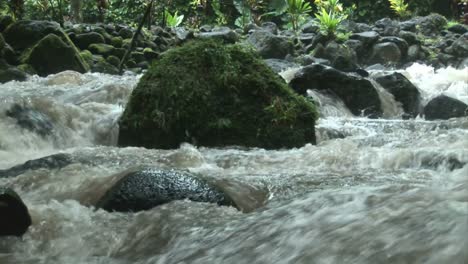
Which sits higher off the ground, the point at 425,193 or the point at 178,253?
the point at 425,193

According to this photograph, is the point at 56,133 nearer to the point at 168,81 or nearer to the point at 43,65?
the point at 168,81

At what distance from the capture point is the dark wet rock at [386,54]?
53.3 feet

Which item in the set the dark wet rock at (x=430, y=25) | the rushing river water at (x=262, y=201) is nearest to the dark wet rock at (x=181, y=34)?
the dark wet rock at (x=430, y=25)

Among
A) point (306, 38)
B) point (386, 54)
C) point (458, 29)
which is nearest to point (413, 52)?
point (386, 54)

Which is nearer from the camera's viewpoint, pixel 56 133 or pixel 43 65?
pixel 56 133

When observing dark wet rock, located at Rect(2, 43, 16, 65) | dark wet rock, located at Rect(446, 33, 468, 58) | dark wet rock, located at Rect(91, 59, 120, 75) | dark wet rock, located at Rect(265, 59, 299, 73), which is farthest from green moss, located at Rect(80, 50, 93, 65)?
dark wet rock, located at Rect(446, 33, 468, 58)

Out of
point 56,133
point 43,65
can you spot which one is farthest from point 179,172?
point 43,65

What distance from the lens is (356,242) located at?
2.06 metres

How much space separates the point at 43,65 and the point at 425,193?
32.0ft

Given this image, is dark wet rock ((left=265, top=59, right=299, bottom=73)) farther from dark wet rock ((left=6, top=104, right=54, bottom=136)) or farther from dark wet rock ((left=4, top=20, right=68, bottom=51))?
dark wet rock ((left=6, top=104, right=54, bottom=136))

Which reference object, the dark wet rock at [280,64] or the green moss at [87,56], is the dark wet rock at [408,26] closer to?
the dark wet rock at [280,64]

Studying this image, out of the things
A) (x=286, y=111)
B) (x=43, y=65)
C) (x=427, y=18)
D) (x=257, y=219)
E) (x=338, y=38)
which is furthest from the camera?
(x=427, y=18)

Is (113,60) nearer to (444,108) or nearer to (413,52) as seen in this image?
(444,108)

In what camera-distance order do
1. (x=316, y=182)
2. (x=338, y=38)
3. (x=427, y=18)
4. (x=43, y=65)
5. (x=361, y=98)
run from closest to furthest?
(x=316, y=182), (x=361, y=98), (x=43, y=65), (x=338, y=38), (x=427, y=18)
